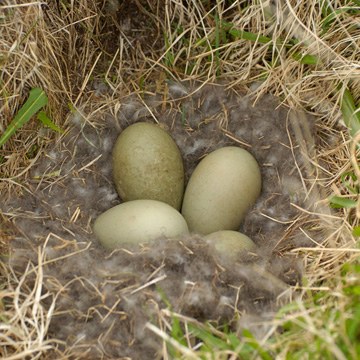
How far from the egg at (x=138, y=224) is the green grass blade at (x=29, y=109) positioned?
1.65 feet

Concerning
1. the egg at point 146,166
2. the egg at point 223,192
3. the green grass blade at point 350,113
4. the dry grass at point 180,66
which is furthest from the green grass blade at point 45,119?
the green grass blade at point 350,113

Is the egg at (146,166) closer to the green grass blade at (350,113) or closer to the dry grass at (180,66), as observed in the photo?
the dry grass at (180,66)

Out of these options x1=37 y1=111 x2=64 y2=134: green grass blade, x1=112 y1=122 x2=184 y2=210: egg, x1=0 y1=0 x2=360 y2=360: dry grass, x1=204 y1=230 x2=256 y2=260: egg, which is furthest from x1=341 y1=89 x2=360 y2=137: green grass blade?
x1=37 y1=111 x2=64 y2=134: green grass blade

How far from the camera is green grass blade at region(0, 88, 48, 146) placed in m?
1.73

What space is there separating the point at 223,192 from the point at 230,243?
0.26 metres

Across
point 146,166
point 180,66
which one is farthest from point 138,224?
point 180,66

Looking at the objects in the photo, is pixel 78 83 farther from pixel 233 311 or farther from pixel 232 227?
pixel 233 311

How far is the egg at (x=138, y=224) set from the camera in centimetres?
163

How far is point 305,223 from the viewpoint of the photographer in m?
1.70

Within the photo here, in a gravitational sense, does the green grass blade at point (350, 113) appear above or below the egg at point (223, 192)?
above

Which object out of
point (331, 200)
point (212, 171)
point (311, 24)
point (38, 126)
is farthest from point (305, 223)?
point (38, 126)

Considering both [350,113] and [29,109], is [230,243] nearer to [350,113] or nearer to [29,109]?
[350,113]

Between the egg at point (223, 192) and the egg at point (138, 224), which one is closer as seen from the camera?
the egg at point (138, 224)

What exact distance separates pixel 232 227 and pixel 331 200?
17.0 inches
